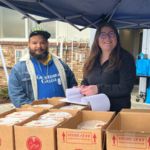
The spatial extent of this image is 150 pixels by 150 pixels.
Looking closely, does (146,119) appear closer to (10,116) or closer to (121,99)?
(121,99)

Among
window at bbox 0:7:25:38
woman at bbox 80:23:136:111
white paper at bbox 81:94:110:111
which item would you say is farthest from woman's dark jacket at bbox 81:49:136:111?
window at bbox 0:7:25:38

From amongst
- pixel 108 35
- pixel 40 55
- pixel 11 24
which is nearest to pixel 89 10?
pixel 108 35

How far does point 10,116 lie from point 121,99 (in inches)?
41.7

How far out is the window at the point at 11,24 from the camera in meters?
9.46

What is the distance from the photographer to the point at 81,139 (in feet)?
5.57

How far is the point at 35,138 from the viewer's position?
1752mm

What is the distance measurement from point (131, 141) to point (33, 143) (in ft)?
1.80

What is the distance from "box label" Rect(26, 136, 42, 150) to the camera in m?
1.75

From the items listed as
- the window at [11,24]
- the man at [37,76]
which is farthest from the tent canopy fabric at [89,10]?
the window at [11,24]

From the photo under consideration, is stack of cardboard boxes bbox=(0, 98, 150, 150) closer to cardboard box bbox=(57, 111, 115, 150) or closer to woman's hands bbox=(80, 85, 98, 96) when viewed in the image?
cardboard box bbox=(57, 111, 115, 150)

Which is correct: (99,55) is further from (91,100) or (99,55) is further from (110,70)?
(91,100)

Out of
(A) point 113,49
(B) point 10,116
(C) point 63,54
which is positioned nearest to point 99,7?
(A) point 113,49

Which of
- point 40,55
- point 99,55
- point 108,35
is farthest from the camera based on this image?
point 40,55

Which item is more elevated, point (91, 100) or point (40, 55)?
point (40, 55)
